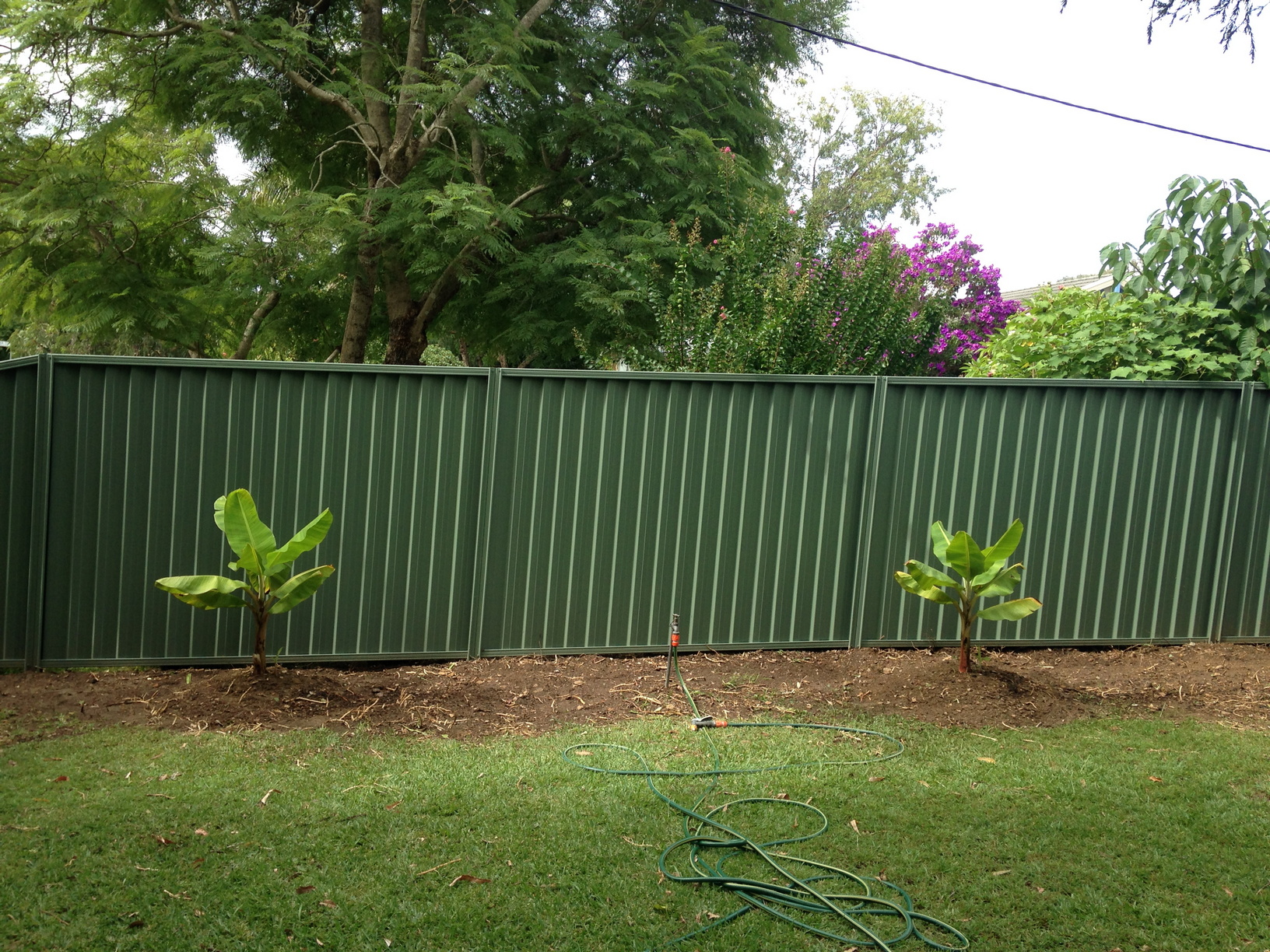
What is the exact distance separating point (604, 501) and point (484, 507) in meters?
0.71

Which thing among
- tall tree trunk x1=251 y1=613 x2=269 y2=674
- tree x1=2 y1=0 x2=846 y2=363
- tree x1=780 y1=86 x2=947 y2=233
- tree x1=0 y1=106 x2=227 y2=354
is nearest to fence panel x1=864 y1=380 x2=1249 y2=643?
tall tree trunk x1=251 y1=613 x2=269 y2=674

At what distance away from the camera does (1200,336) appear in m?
6.78

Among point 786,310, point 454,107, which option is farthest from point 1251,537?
point 454,107

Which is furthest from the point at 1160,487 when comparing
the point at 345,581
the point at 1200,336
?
the point at 345,581

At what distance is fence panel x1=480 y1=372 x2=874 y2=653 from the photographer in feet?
19.1

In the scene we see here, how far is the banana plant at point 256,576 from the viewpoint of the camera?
15.8ft

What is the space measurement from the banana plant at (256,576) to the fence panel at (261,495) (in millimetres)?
522

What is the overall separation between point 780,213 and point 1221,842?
6704 mm

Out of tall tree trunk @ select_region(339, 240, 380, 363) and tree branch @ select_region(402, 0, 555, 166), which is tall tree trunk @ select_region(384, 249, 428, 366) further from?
tree branch @ select_region(402, 0, 555, 166)

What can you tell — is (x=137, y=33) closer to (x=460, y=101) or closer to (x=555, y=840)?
(x=460, y=101)

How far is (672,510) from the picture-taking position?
19.5ft

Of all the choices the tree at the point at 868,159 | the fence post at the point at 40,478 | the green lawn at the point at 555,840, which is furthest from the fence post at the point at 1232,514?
the tree at the point at 868,159

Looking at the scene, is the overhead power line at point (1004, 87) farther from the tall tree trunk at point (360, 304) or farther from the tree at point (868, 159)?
the tree at point (868, 159)

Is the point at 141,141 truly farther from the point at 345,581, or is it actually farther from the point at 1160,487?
the point at 1160,487
